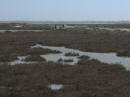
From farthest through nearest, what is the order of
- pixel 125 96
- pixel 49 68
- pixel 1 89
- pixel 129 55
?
pixel 129 55 < pixel 49 68 < pixel 1 89 < pixel 125 96

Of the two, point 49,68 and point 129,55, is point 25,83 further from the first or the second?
point 129,55

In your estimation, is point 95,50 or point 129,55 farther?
point 95,50

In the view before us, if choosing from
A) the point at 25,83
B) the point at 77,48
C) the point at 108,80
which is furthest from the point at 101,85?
the point at 77,48

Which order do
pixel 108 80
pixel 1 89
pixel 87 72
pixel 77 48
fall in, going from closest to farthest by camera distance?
pixel 1 89 → pixel 108 80 → pixel 87 72 → pixel 77 48

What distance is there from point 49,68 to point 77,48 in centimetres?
1351

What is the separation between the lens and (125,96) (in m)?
9.05

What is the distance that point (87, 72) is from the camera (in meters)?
13.6

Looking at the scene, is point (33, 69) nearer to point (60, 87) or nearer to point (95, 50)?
point (60, 87)

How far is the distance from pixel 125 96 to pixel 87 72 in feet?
15.4

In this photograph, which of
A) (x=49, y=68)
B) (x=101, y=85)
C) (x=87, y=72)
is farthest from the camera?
(x=49, y=68)

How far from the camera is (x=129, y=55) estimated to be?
862 inches

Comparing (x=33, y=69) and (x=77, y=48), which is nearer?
(x=33, y=69)

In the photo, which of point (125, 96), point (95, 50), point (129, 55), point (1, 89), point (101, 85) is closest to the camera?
point (125, 96)

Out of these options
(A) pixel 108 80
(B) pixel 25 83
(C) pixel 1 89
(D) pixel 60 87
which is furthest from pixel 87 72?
(C) pixel 1 89
